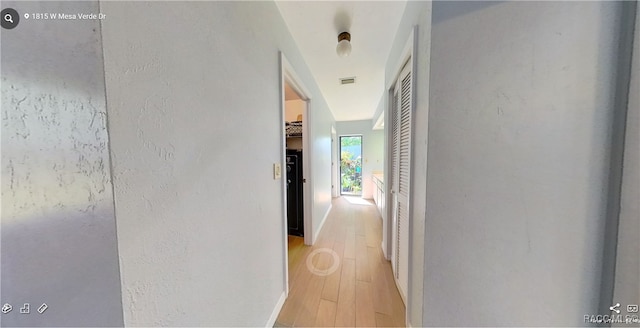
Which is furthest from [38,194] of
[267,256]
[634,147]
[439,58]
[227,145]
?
[634,147]

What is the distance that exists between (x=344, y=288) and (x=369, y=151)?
3.94m

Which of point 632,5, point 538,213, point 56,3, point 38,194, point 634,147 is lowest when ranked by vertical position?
point 538,213

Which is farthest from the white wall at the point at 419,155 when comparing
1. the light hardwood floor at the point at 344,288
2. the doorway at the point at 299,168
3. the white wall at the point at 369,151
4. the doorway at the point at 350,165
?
the doorway at the point at 350,165

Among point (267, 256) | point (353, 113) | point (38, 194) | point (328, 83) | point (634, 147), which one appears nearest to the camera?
point (38, 194)

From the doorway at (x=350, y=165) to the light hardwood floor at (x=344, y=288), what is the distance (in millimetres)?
2701

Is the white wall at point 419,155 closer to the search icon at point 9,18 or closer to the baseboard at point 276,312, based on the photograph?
the baseboard at point 276,312

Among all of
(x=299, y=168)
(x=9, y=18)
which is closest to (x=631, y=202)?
(x=9, y=18)

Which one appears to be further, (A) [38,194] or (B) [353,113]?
(B) [353,113]

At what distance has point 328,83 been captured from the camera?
8.87 ft

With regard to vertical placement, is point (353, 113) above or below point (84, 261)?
above

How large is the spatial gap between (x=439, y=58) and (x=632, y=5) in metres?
0.74

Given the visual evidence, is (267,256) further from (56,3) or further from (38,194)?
(56,3)

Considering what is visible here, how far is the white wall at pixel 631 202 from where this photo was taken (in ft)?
2.45

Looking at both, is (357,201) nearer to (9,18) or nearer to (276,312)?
(276,312)
